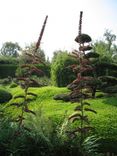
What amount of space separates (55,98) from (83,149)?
1174 centimetres

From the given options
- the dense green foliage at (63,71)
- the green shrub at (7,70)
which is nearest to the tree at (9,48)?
the green shrub at (7,70)

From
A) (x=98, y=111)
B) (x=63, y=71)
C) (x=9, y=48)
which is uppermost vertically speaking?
(x=9, y=48)

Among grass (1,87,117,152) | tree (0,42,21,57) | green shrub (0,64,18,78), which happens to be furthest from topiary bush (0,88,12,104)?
tree (0,42,21,57)

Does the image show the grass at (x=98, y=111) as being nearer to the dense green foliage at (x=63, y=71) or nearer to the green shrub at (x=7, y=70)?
the dense green foliage at (x=63, y=71)

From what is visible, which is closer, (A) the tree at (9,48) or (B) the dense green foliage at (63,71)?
(B) the dense green foliage at (63,71)

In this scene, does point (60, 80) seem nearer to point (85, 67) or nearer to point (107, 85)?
point (107, 85)

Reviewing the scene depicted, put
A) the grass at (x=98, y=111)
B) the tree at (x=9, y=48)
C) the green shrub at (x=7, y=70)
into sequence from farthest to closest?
the tree at (x=9, y=48) < the green shrub at (x=7, y=70) < the grass at (x=98, y=111)

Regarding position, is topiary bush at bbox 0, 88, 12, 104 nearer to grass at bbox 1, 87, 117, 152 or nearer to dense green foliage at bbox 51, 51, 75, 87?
grass at bbox 1, 87, 117, 152

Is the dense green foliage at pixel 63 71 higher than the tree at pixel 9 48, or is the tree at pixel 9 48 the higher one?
the tree at pixel 9 48

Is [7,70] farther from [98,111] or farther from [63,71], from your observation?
[98,111]

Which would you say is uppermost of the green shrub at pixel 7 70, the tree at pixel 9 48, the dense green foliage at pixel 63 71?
the tree at pixel 9 48

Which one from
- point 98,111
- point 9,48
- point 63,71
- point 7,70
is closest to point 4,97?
point 63,71

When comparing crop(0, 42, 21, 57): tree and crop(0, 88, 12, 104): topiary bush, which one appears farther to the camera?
crop(0, 42, 21, 57): tree


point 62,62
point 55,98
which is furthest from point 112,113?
point 62,62
